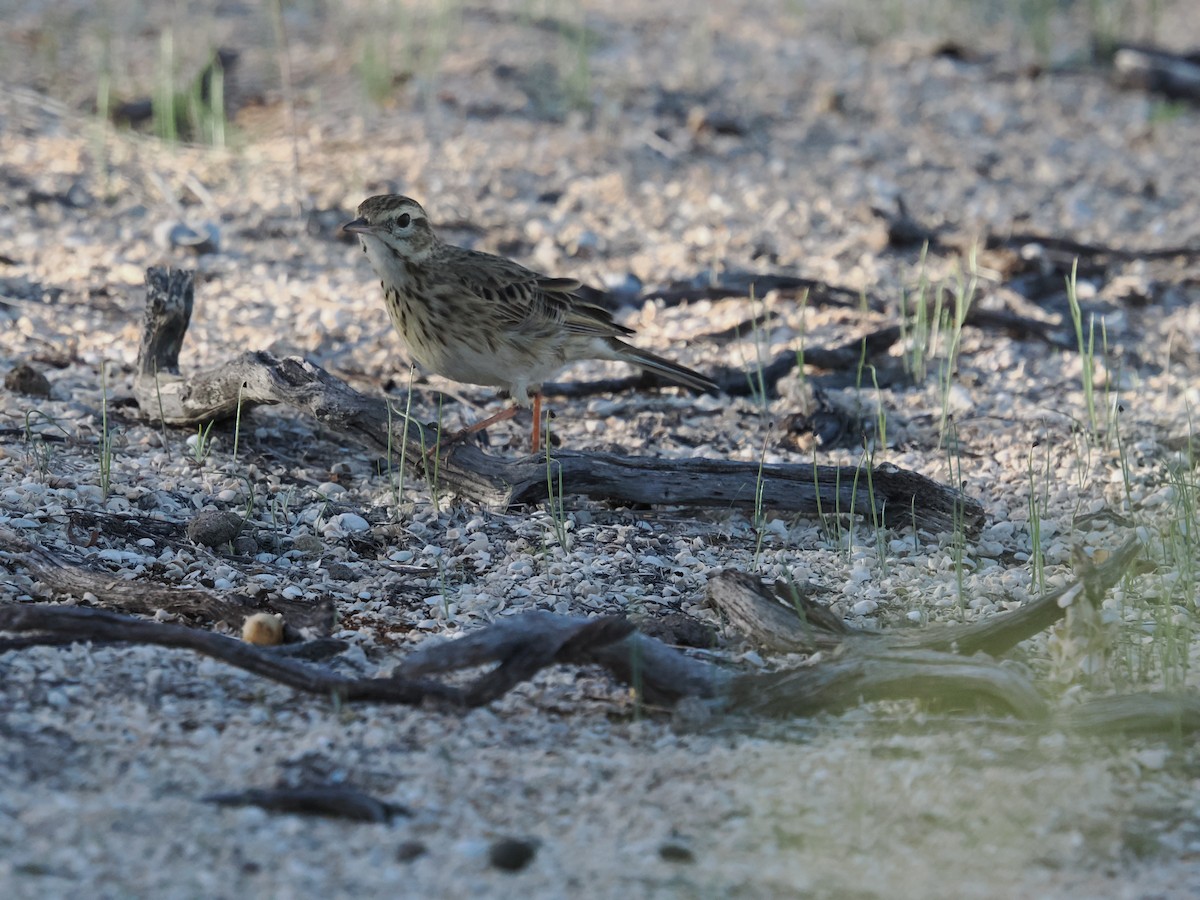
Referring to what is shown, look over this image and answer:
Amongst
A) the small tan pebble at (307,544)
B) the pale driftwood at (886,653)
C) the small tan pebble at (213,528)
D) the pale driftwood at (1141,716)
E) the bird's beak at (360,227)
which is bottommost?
the pale driftwood at (1141,716)

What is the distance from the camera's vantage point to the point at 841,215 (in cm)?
881

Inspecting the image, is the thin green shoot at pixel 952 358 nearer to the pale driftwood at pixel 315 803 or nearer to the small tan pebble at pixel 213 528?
the small tan pebble at pixel 213 528

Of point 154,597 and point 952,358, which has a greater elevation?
point 952,358

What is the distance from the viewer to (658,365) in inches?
241

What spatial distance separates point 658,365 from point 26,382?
246 cm

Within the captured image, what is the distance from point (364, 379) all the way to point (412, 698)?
3145 millimetres

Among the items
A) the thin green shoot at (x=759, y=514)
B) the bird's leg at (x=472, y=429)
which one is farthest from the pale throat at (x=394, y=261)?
the thin green shoot at (x=759, y=514)

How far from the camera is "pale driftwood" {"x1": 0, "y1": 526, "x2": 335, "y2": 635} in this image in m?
3.95

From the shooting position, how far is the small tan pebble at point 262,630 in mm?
3826

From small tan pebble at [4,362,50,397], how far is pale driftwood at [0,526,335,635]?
64.6 inches

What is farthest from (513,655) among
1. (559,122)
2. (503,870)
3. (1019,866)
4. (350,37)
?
(350,37)

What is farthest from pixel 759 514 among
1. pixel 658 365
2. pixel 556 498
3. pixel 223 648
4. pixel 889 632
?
pixel 223 648

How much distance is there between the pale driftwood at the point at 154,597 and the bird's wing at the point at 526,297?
1.81 m

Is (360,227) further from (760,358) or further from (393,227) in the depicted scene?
(760,358)
